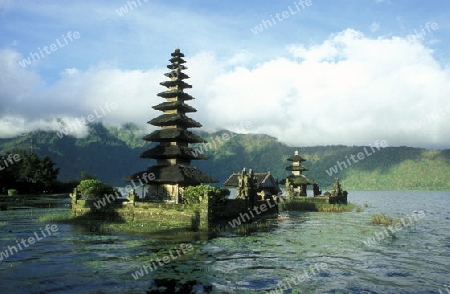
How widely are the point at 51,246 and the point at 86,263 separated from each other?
700cm

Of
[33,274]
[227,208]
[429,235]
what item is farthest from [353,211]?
[33,274]

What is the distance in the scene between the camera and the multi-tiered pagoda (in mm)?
42625

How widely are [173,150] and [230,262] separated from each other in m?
23.3

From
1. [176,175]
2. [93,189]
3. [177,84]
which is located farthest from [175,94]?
[93,189]

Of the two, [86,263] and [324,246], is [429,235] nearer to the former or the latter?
[324,246]

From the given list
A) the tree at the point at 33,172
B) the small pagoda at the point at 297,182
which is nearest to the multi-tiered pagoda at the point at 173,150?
the small pagoda at the point at 297,182

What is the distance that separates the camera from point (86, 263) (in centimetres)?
2205

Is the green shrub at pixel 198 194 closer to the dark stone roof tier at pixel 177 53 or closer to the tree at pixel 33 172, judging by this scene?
the dark stone roof tier at pixel 177 53

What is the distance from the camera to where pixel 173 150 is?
44438mm

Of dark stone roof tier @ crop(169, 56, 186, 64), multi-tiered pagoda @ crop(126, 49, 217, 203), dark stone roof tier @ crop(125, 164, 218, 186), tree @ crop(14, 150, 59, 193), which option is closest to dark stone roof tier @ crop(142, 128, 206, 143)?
multi-tiered pagoda @ crop(126, 49, 217, 203)

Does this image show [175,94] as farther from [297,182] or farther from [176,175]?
[297,182]

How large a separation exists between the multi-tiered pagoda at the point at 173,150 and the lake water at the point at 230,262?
32.4ft

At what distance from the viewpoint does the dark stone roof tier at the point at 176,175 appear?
41469 mm

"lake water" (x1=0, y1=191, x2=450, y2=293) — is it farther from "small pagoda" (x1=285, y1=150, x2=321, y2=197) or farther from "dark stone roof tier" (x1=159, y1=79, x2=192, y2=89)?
"small pagoda" (x1=285, y1=150, x2=321, y2=197)
